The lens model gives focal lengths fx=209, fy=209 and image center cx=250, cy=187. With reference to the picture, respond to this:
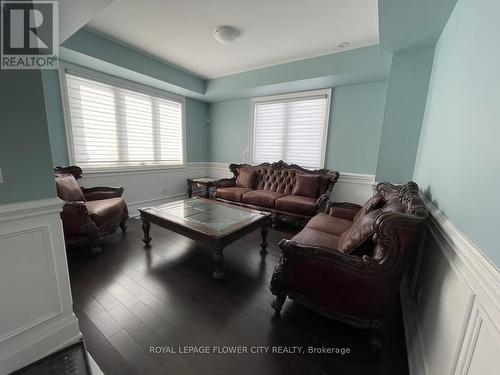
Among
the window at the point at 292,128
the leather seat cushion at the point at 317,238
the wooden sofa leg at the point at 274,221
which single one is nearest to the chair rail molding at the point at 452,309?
the leather seat cushion at the point at 317,238

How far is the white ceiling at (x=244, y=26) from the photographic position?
212 centimetres

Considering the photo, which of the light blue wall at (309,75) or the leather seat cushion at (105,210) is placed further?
the light blue wall at (309,75)

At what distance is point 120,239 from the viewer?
2855mm

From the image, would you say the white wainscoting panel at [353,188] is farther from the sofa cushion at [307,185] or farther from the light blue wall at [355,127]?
the sofa cushion at [307,185]

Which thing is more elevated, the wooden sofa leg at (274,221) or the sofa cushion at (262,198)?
the sofa cushion at (262,198)

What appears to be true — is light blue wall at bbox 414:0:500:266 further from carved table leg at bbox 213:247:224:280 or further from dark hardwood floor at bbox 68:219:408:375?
carved table leg at bbox 213:247:224:280

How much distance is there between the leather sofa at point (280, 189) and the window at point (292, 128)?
0.32 meters

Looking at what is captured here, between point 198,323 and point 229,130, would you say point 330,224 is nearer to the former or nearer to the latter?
point 198,323

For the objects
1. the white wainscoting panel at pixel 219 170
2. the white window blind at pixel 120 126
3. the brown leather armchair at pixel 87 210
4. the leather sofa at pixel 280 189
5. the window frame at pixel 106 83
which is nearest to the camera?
the brown leather armchair at pixel 87 210

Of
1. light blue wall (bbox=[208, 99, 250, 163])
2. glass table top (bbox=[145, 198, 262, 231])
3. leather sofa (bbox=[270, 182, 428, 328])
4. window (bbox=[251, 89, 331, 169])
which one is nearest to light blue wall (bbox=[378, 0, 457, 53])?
leather sofa (bbox=[270, 182, 428, 328])

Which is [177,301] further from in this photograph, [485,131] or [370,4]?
[370,4]

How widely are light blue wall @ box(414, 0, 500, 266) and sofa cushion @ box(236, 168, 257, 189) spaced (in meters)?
2.93

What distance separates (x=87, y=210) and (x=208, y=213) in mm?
1358

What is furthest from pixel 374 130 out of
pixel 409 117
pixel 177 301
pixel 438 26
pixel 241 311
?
pixel 177 301
